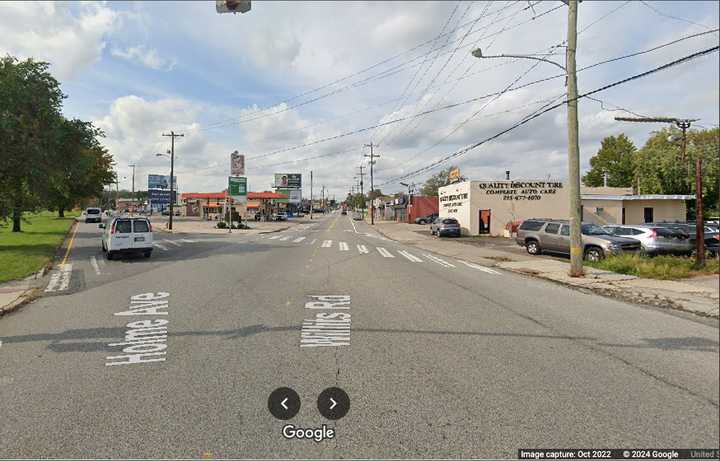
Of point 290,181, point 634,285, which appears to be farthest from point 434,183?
point 634,285

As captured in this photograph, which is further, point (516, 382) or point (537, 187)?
point (537, 187)

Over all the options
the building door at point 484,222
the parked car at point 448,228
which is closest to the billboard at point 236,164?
the parked car at point 448,228

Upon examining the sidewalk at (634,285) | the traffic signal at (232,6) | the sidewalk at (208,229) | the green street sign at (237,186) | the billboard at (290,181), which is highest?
the billboard at (290,181)

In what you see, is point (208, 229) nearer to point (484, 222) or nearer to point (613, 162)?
point (484, 222)

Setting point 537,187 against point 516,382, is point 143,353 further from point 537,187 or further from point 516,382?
point 537,187

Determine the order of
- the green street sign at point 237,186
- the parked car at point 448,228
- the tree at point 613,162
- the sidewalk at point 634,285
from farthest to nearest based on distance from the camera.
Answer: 1. the tree at point 613,162
2. the green street sign at point 237,186
3. the parked car at point 448,228
4. the sidewalk at point 634,285

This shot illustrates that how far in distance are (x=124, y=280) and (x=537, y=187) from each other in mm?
30529

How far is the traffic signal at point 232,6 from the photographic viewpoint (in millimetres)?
6203

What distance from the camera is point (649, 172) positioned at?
159 ft

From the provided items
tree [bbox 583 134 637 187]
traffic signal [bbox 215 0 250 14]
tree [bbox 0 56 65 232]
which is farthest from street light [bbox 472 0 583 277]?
tree [bbox 583 134 637 187]

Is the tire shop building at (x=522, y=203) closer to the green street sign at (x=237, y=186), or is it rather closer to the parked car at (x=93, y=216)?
the green street sign at (x=237, y=186)

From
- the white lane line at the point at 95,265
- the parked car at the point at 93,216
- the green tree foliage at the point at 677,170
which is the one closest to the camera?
the white lane line at the point at 95,265

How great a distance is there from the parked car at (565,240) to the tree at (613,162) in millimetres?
64059

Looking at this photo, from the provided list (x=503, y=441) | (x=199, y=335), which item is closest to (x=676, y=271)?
(x=503, y=441)
